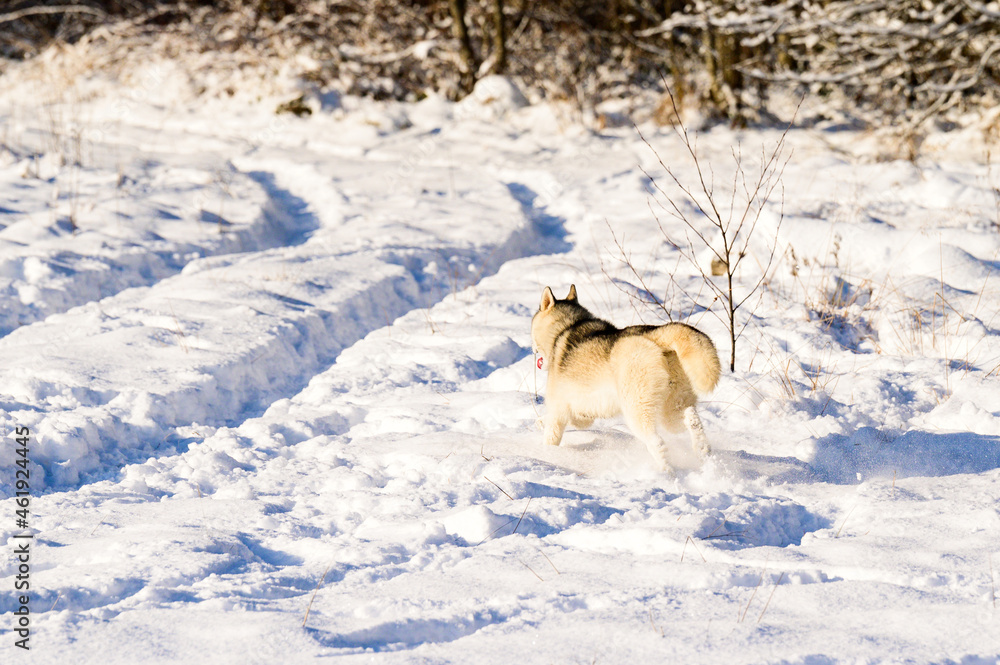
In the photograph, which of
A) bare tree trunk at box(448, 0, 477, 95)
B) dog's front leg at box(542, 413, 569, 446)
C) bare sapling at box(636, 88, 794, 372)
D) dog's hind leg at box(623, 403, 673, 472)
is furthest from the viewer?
bare tree trunk at box(448, 0, 477, 95)

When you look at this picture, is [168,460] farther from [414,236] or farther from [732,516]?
[414,236]

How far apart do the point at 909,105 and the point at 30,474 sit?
1331 centimetres

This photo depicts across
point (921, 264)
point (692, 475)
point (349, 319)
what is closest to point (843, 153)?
point (921, 264)

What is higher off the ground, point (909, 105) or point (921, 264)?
point (909, 105)

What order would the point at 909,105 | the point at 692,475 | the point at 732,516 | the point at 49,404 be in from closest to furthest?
the point at 732,516, the point at 692,475, the point at 49,404, the point at 909,105

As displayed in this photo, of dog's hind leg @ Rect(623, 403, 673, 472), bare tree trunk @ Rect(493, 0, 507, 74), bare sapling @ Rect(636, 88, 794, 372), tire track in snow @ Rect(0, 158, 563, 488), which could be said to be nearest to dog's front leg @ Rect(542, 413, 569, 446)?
dog's hind leg @ Rect(623, 403, 673, 472)

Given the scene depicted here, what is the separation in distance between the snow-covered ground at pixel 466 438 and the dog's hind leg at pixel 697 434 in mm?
108

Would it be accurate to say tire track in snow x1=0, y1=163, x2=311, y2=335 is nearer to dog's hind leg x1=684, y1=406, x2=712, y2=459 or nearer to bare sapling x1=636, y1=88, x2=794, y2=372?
bare sapling x1=636, y1=88, x2=794, y2=372

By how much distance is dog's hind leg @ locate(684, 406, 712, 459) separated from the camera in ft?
11.9

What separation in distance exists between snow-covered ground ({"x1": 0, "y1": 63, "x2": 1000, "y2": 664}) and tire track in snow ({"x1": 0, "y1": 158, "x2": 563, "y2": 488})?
25mm

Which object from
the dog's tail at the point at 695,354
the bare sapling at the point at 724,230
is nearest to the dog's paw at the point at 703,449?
the dog's tail at the point at 695,354

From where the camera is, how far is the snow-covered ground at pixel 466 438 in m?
2.39

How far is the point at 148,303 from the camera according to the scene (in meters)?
5.80

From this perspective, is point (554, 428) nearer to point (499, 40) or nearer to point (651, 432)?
point (651, 432)
